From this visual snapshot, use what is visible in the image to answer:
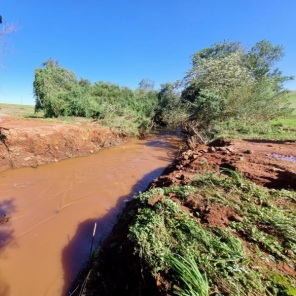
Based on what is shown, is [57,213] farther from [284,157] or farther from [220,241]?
[284,157]

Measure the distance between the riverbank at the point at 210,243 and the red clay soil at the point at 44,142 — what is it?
24.5 ft

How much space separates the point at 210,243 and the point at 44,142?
947cm

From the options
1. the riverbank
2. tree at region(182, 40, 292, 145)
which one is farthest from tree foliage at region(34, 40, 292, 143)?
the riverbank

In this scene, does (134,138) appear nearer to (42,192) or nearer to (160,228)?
(42,192)

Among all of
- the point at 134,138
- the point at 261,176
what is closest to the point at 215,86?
the point at 134,138

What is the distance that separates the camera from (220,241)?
2156mm

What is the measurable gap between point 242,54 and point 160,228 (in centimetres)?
2396

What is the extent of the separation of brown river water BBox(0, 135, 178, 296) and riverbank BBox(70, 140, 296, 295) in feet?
3.16

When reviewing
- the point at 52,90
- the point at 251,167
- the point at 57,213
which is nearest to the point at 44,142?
the point at 57,213

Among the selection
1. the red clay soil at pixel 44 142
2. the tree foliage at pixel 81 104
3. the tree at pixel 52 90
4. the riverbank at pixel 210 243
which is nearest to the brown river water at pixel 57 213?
the red clay soil at pixel 44 142

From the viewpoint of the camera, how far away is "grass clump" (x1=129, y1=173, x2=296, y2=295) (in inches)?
68.5

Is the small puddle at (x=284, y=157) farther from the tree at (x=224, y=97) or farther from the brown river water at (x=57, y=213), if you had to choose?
the tree at (x=224, y=97)

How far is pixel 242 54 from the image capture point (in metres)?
20.8

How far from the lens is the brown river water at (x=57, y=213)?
11.7ft
